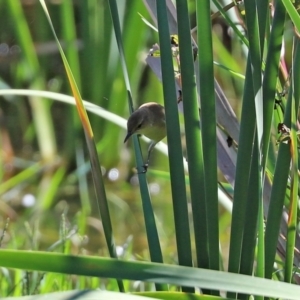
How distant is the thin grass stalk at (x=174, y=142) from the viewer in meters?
1.40

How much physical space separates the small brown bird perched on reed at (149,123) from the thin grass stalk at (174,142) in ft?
2.65

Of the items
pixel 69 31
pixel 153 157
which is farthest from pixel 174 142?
pixel 153 157

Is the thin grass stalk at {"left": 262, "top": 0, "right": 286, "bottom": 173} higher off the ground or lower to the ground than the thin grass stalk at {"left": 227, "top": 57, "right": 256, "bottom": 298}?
higher

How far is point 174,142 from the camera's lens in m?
1.41

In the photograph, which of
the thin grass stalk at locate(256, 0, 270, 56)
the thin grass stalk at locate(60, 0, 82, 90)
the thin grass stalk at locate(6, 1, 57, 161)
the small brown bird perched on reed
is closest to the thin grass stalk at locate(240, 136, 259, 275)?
the thin grass stalk at locate(256, 0, 270, 56)

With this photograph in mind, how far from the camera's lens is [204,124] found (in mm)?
1401

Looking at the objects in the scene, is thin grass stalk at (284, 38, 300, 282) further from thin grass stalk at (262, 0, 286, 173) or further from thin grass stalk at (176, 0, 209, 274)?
thin grass stalk at (176, 0, 209, 274)

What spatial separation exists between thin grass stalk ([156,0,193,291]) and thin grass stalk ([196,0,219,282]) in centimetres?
4

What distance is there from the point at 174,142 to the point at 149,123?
0.88 m

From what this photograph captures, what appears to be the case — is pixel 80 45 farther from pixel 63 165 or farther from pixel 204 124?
pixel 204 124

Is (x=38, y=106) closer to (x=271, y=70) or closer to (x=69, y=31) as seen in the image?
(x=69, y=31)

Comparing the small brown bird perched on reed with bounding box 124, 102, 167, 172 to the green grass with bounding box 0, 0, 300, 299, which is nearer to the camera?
the green grass with bounding box 0, 0, 300, 299

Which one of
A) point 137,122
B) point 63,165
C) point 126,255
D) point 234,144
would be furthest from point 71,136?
point 234,144

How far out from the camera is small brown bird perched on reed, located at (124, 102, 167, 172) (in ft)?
7.41
